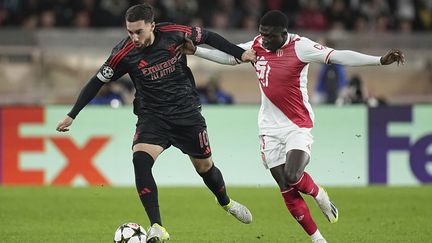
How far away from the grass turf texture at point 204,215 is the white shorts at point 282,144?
0.97 meters

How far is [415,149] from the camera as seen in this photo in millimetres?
14992

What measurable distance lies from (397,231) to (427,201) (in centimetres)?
301

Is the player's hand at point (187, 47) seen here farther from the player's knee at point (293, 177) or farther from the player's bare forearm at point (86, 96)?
the player's knee at point (293, 177)

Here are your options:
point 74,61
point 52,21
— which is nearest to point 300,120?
point 74,61

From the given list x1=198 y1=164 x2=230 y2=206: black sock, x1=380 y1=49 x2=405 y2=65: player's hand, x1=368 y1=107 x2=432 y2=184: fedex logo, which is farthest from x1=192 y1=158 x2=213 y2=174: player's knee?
x1=368 y1=107 x2=432 y2=184: fedex logo

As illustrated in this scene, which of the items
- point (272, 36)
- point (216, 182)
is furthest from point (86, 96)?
point (272, 36)

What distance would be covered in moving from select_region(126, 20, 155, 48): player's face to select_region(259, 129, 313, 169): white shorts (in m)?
1.46

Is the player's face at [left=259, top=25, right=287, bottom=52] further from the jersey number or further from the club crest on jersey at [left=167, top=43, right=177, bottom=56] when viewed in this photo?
the club crest on jersey at [left=167, top=43, right=177, bottom=56]

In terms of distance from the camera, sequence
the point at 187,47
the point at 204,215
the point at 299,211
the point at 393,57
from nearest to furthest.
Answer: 1. the point at 393,57
2. the point at 299,211
3. the point at 187,47
4. the point at 204,215

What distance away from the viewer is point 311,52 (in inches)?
347

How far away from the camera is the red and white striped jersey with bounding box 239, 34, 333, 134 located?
8906 mm

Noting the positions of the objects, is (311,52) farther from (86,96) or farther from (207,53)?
(86,96)

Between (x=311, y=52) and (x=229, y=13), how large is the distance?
1094cm

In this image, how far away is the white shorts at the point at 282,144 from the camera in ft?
29.1
